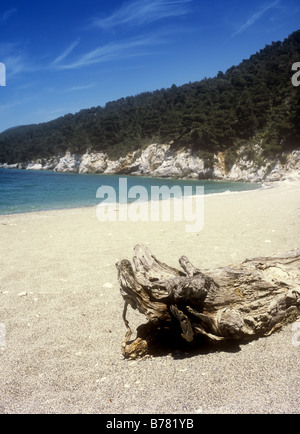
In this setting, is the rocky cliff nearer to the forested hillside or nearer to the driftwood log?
the forested hillside

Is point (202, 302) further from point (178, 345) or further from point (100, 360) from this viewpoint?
point (100, 360)

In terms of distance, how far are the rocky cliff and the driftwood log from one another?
121 ft

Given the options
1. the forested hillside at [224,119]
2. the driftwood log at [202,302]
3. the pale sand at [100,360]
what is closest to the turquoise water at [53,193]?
the pale sand at [100,360]

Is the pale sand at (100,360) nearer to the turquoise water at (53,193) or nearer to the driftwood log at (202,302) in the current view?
the driftwood log at (202,302)

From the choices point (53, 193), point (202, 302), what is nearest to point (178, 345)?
point (202, 302)

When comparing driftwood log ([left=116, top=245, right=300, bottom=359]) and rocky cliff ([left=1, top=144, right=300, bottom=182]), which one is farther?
rocky cliff ([left=1, top=144, right=300, bottom=182])

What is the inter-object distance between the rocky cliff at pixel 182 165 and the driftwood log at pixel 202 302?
121ft

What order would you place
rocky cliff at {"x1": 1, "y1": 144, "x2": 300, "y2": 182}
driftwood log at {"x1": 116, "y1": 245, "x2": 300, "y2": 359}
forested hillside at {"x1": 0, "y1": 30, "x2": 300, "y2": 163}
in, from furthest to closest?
forested hillside at {"x1": 0, "y1": 30, "x2": 300, "y2": 163} → rocky cliff at {"x1": 1, "y1": 144, "x2": 300, "y2": 182} → driftwood log at {"x1": 116, "y1": 245, "x2": 300, "y2": 359}

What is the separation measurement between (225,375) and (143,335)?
948 millimetres

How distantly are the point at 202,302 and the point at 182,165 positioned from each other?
191 feet

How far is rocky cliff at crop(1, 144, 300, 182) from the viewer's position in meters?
45.3

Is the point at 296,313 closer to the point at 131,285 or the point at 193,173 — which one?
the point at 131,285

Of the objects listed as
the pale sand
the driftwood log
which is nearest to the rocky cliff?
the pale sand

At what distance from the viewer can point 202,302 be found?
2.95m
